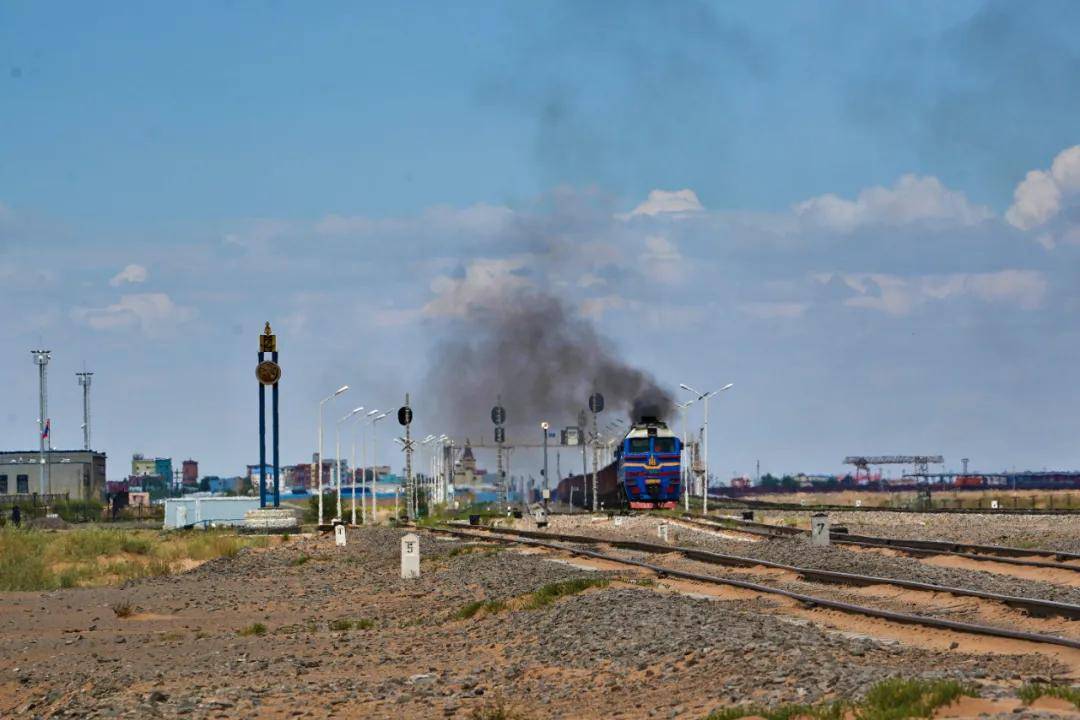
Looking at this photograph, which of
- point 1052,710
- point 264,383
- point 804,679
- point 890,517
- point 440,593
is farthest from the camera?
point 264,383

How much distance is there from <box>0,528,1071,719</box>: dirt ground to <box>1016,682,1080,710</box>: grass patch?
25cm

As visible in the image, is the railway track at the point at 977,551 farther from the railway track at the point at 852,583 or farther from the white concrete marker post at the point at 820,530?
the railway track at the point at 852,583

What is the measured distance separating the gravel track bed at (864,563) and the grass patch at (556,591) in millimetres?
6169

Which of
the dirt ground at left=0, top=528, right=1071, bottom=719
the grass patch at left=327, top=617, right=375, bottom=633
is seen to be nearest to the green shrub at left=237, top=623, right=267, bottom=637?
the dirt ground at left=0, top=528, right=1071, bottom=719

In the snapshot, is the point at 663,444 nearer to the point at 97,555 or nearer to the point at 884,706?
the point at 97,555

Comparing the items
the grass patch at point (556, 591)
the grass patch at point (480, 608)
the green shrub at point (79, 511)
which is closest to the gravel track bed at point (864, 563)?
the grass patch at point (556, 591)

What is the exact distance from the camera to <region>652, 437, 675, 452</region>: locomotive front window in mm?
81438

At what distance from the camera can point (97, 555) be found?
55.6 metres

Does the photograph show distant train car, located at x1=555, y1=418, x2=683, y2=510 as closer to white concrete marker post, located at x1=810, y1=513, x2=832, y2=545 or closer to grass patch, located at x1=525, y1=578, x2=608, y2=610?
white concrete marker post, located at x1=810, y1=513, x2=832, y2=545

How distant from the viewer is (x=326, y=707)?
1562cm

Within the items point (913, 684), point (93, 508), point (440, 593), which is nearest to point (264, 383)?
point (93, 508)

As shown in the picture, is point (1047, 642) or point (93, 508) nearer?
point (1047, 642)

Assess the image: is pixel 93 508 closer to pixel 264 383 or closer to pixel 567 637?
pixel 264 383

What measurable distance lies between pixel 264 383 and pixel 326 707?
229 feet
